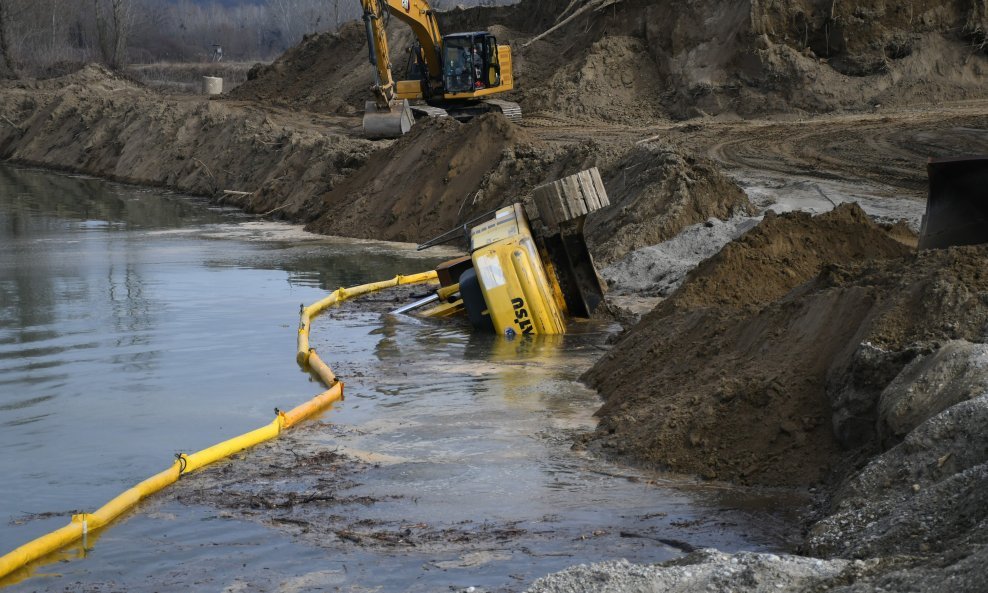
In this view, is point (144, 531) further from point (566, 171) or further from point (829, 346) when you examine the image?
point (566, 171)

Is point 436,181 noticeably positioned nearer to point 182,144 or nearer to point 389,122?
point 389,122

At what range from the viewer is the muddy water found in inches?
249

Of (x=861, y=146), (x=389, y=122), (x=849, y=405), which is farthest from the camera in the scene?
(x=389, y=122)

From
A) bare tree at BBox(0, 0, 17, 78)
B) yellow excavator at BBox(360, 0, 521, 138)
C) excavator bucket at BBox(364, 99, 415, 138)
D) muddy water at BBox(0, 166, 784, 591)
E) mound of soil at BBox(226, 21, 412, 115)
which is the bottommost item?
muddy water at BBox(0, 166, 784, 591)

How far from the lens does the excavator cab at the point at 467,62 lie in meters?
31.3

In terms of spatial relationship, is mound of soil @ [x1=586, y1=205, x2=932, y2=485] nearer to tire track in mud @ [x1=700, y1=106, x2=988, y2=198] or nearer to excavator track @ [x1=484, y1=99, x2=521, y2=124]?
tire track in mud @ [x1=700, y1=106, x2=988, y2=198]

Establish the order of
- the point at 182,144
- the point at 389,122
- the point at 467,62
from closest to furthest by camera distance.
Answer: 1. the point at 389,122
2. the point at 467,62
3. the point at 182,144

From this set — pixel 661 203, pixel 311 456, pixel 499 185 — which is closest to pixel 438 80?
pixel 499 185

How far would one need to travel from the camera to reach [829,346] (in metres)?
8.05

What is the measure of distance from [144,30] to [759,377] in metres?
107

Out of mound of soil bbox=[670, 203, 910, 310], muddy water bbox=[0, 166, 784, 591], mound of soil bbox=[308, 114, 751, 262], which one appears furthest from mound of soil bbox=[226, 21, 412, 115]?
mound of soil bbox=[670, 203, 910, 310]

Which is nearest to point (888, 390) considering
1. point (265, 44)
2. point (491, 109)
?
point (491, 109)

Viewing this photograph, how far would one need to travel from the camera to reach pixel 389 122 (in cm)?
2941

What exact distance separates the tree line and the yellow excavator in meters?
39.4
